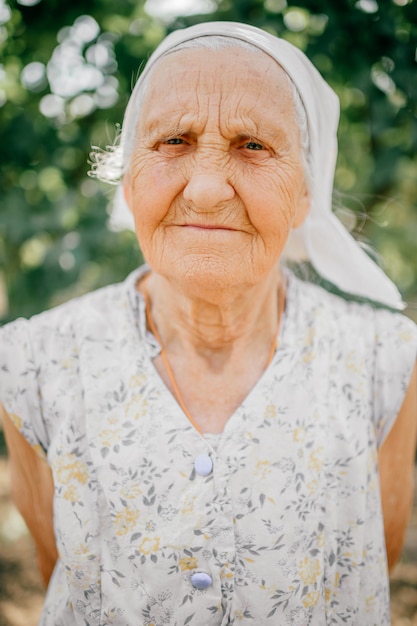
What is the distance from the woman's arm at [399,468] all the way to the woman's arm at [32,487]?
3.64 ft

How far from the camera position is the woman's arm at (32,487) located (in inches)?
67.2

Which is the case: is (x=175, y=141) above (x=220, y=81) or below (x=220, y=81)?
below

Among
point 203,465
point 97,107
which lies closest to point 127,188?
point 203,465

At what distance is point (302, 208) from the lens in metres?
1.69

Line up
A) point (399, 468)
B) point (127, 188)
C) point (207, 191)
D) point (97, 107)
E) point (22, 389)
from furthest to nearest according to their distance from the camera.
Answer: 1. point (97, 107)
2. point (399, 468)
3. point (127, 188)
4. point (22, 389)
5. point (207, 191)

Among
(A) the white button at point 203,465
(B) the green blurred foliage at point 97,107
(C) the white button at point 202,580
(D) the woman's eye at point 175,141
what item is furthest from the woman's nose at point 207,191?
(C) the white button at point 202,580

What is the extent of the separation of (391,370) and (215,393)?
0.55 metres

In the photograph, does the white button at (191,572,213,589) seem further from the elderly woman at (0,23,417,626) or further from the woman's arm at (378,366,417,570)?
the woman's arm at (378,366,417,570)

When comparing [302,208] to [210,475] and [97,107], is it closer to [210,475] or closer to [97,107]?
[210,475]

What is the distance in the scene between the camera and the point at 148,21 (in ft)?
8.01

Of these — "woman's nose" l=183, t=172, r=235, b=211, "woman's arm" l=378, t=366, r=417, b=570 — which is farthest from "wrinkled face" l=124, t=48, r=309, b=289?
"woman's arm" l=378, t=366, r=417, b=570

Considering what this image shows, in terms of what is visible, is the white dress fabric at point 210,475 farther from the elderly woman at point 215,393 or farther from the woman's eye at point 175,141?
the woman's eye at point 175,141

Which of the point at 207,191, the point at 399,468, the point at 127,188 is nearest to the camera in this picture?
the point at 207,191

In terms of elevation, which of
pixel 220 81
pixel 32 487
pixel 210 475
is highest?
pixel 220 81
